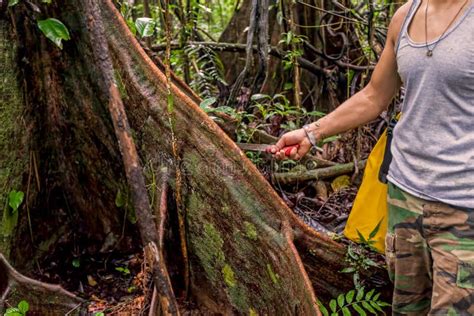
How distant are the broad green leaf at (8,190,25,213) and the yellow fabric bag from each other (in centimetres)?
163

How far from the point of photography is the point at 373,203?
229 centimetres

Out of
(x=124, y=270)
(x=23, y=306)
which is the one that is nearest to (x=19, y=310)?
(x=23, y=306)

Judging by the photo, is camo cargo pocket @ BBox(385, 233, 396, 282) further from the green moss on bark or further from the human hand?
the green moss on bark

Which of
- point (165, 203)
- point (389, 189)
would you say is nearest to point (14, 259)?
point (165, 203)

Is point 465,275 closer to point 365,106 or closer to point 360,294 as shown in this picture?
point 360,294

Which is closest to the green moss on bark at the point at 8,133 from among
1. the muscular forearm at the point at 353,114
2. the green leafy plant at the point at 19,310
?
the green leafy plant at the point at 19,310

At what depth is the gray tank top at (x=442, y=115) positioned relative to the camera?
1695mm

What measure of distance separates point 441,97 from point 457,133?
0.43 feet

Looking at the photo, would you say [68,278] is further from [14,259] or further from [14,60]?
[14,60]

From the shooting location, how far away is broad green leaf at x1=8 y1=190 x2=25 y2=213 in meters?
2.60

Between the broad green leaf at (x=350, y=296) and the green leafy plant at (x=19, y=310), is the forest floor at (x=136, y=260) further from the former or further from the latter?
the green leafy plant at (x=19, y=310)

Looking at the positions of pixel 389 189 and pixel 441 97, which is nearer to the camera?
pixel 441 97

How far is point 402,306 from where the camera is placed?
2.08m

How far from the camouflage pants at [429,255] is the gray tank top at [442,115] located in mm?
63
